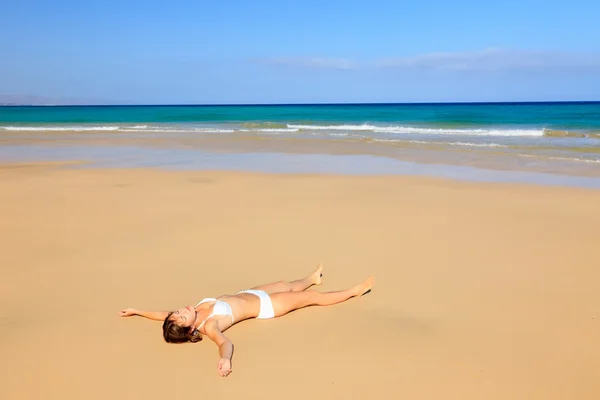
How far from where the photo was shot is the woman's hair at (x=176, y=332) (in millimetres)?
3918

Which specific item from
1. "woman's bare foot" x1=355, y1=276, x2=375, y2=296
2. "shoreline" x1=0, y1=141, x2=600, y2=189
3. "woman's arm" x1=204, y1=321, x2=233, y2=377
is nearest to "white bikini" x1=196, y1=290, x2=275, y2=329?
"woman's arm" x1=204, y1=321, x2=233, y2=377

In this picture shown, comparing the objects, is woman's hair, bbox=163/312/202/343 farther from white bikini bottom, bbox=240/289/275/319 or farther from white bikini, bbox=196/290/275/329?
white bikini bottom, bbox=240/289/275/319

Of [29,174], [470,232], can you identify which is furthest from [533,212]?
[29,174]

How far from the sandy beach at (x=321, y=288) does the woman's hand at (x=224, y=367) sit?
0.05 meters

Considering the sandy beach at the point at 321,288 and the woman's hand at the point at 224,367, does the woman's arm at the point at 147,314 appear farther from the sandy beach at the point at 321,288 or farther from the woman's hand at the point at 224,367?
the woman's hand at the point at 224,367

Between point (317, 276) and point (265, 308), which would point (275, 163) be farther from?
point (265, 308)

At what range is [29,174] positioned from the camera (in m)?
12.0

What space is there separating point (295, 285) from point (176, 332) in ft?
4.31

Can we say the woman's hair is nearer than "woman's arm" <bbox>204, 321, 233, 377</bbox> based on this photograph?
No

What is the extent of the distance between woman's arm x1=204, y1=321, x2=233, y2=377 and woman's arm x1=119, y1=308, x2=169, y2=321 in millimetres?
467

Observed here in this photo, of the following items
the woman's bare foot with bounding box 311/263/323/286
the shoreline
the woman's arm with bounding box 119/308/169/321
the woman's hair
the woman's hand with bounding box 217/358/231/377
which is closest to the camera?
the woman's hand with bounding box 217/358/231/377

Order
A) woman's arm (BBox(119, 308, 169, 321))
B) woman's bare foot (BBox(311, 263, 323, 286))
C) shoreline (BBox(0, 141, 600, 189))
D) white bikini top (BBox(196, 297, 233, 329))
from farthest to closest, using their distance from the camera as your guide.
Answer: shoreline (BBox(0, 141, 600, 189)), woman's bare foot (BBox(311, 263, 323, 286)), woman's arm (BBox(119, 308, 169, 321)), white bikini top (BBox(196, 297, 233, 329))

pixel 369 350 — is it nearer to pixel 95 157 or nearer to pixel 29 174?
pixel 29 174

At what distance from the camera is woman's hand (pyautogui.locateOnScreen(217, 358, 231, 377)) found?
11.4 ft
